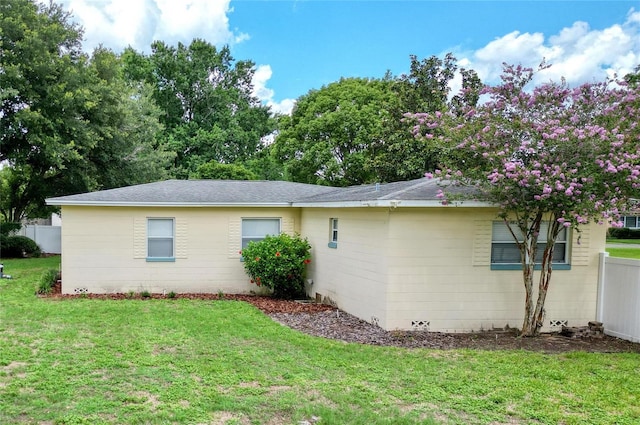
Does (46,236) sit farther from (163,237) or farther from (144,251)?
(163,237)

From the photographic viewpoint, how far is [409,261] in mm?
8133

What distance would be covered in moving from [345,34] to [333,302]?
1200 centimetres

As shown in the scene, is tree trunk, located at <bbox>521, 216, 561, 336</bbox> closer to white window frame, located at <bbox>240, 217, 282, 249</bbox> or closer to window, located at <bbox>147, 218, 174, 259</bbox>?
white window frame, located at <bbox>240, 217, 282, 249</bbox>

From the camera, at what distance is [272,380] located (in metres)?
5.26

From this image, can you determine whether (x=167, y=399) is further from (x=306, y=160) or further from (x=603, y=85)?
(x=306, y=160)

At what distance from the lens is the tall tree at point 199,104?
105ft

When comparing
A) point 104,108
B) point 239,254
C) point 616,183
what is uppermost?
point 104,108

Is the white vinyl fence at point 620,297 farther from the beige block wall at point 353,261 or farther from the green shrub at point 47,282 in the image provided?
the green shrub at point 47,282

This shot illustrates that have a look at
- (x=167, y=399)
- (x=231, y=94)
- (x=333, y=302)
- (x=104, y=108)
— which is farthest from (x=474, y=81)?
(x=231, y=94)

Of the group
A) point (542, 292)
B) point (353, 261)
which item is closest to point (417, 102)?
point (353, 261)

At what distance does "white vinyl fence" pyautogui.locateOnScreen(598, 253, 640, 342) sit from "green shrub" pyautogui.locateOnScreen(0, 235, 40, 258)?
67.2ft

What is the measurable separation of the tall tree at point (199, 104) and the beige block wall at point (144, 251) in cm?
1969

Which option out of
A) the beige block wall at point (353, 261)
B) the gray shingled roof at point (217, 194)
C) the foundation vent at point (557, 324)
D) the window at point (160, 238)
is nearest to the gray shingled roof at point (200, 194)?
the gray shingled roof at point (217, 194)

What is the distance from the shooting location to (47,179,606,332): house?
8.17 meters
